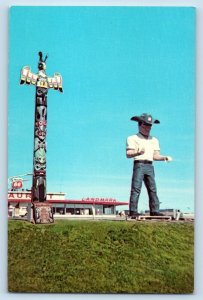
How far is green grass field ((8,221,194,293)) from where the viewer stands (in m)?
3.38

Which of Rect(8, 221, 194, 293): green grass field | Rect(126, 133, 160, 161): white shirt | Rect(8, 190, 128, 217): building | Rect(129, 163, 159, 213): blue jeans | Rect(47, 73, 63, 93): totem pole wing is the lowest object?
Rect(8, 221, 194, 293): green grass field

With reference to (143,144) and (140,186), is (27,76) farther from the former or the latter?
(140,186)

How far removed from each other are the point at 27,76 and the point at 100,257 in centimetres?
105

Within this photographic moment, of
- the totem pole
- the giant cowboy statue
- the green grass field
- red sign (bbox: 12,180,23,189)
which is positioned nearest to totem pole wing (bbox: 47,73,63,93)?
the totem pole

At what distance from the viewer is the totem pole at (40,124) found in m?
3.45

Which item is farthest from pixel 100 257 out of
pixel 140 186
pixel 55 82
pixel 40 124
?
pixel 55 82

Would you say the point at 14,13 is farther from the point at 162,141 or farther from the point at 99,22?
the point at 162,141

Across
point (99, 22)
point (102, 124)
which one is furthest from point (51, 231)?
point (99, 22)

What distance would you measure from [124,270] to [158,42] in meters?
1.24

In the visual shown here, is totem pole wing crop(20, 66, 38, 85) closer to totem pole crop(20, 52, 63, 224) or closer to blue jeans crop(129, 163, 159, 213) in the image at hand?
totem pole crop(20, 52, 63, 224)

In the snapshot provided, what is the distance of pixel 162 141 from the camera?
343 cm

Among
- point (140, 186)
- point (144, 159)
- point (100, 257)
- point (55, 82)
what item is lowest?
point (100, 257)

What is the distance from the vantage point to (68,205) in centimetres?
342

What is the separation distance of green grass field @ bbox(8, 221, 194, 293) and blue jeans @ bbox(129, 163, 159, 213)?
0.11 m
